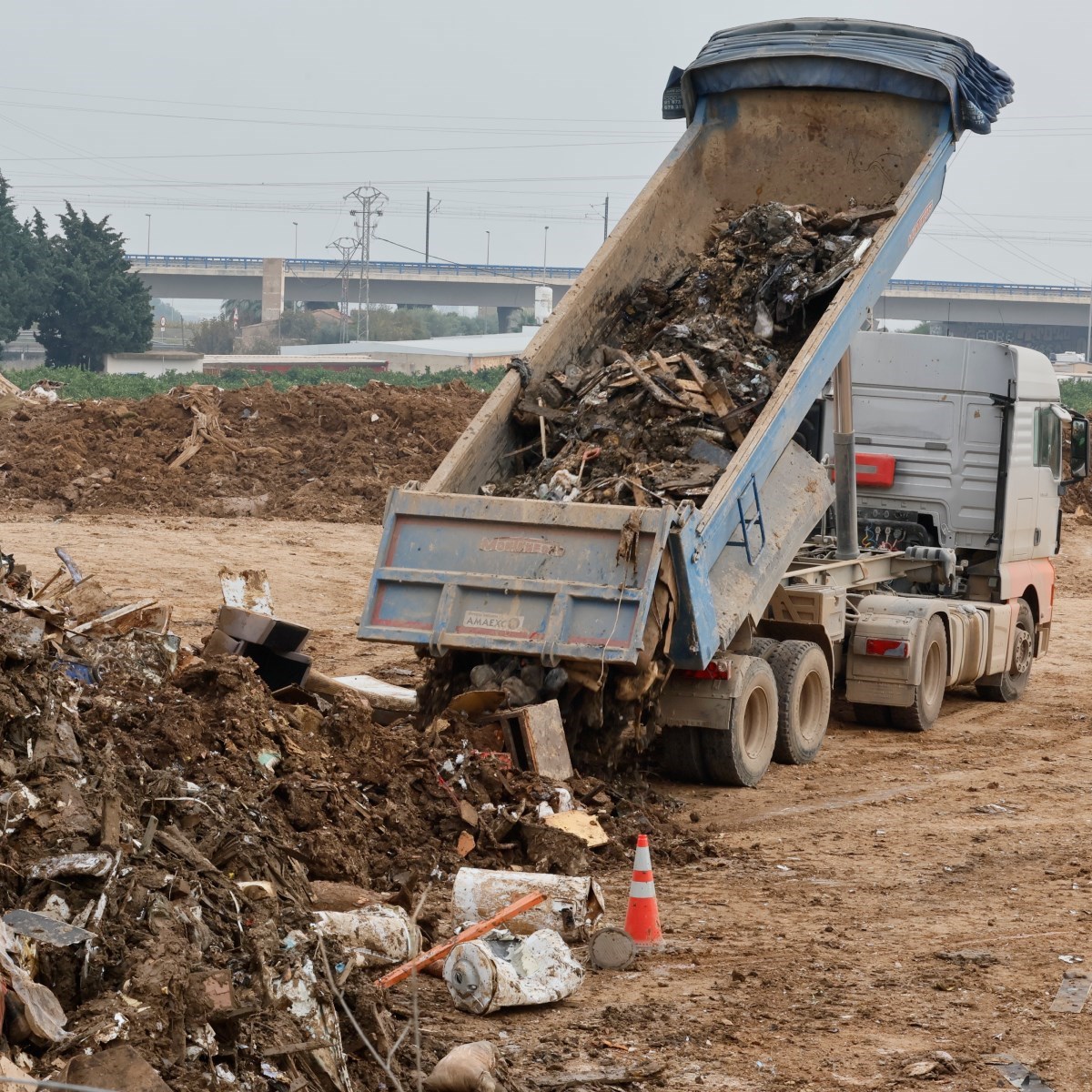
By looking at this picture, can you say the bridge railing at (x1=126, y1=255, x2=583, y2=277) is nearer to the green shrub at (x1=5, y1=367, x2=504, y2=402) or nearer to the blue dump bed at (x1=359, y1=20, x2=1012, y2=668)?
the green shrub at (x1=5, y1=367, x2=504, y2=402)

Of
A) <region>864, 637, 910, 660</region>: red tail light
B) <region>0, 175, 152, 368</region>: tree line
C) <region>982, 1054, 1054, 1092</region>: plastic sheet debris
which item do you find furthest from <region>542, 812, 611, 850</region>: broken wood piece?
<region>0, 175, 152, 368</region>: tree line

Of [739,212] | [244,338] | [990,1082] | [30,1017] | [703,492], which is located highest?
[244,338]

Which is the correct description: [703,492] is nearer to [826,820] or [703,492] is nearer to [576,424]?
[576,424]

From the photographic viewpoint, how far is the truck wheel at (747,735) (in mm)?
10016

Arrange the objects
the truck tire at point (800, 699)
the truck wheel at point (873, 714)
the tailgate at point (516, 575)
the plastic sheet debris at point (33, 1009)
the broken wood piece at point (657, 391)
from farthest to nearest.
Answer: the truck wheel at point (873, 714), the truck tire at point (800, 699), the broken wood piece at point (657, 391), the tailgate at point (516, 575), the plastic sheet debris at point (33, 1009)

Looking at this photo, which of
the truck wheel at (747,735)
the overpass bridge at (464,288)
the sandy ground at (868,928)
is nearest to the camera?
the sandy ground at (868,928)

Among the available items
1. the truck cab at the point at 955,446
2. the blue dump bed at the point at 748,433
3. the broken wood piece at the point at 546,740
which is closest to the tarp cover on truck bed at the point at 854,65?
the blue dump bed at the point at 748,433

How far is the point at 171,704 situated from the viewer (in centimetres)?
858

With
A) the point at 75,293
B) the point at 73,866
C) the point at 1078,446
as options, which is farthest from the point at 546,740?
the point at 75,293

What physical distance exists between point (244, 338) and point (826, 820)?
102 metres

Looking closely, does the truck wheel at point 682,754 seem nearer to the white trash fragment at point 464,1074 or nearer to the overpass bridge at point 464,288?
the white trash fragment at point 464,1074

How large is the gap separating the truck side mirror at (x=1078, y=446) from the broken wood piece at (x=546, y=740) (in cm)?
695

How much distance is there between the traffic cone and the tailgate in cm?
188

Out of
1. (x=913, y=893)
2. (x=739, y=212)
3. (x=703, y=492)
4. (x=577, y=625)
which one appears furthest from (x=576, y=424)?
(x=913, y=893)
